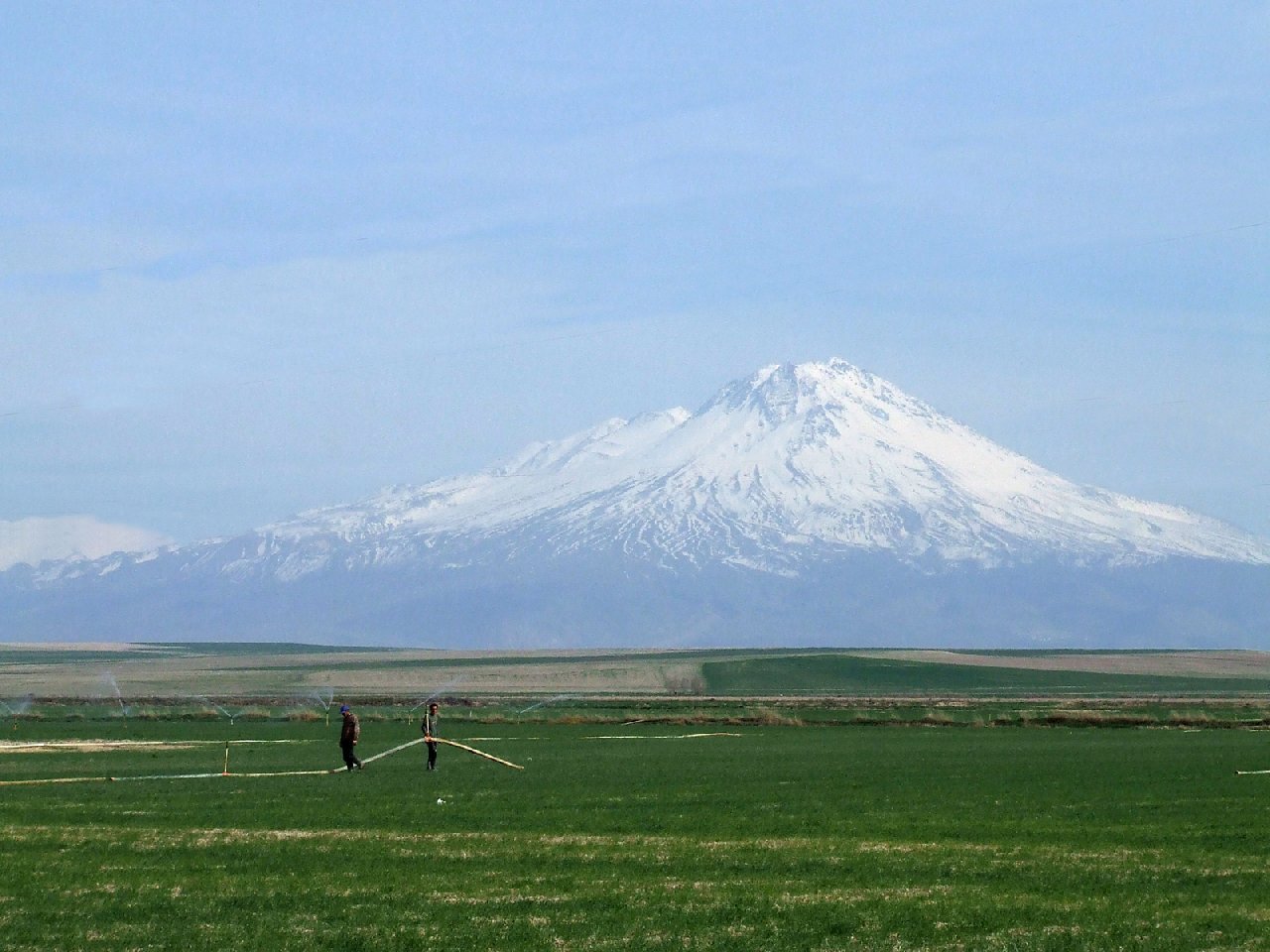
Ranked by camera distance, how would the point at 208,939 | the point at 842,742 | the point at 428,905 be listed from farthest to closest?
1. the point at 842,742
2. the point at 428,905
3. the point at 208,939

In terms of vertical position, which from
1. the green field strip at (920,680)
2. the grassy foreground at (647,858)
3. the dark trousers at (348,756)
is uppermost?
the green field strip at (920,680)

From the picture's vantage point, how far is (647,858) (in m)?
22.2

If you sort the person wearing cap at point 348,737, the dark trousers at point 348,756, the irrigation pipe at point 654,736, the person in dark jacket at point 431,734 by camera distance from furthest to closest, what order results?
the irrigation pipe at point 654,736 < the person in dark jacket at point 431,734 < the dark trousers at point 348,756 < the person wearing cap at point 348,737

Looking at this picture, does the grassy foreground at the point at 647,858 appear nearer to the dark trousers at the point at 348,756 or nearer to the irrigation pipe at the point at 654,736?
the dark trousers at the point at 348,756

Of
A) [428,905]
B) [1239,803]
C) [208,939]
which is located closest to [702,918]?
[428,905]

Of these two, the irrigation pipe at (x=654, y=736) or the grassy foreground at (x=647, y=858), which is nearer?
the grassy foreground at (x=647, y=858)

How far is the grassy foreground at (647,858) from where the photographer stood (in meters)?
17.3

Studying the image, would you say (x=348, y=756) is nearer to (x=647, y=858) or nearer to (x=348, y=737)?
(x=348, y=737)

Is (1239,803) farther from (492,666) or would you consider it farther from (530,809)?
(492,666)

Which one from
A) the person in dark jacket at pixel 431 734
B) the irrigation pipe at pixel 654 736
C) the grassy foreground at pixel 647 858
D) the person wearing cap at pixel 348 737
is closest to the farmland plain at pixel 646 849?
the grassy foreground at pixel 647 858

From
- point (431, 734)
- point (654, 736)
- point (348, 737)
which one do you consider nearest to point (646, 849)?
point (431, 734)

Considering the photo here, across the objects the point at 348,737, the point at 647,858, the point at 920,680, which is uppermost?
the point at 920,680

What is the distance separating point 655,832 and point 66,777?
1590 cm

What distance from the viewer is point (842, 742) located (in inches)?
2020
